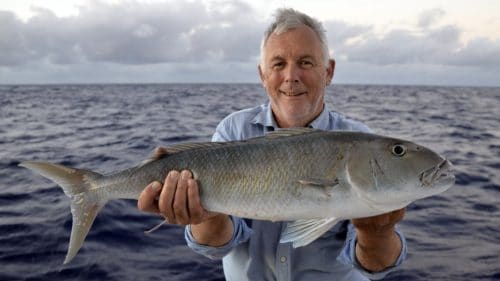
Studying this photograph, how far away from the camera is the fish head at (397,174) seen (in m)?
3.21

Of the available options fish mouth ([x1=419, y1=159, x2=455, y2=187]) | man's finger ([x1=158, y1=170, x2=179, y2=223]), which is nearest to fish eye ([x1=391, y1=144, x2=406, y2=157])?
fish mouth ([x1=419, y1=159, x2=455, y2=187])

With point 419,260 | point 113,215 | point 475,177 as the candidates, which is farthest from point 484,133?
point 113,215

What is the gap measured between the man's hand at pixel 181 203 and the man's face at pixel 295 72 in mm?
1182

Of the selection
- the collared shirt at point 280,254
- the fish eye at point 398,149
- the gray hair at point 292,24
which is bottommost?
the collared shirt at point 280,254

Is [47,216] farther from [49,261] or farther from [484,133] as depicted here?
[484,133]

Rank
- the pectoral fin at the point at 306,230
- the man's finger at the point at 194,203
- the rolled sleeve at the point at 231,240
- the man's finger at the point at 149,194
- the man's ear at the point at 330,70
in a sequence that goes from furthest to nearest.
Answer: the man's ear at the point at 330,70, the rolled sleeve at the point at 231,240, the man's finger at the point at 149,194, the man's finger at the point at 194,203, the pectoral fin at the point at 306,230

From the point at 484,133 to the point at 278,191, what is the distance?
2084 cm

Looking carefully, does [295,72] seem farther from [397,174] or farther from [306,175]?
[397,174]

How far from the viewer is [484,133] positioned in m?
21.5

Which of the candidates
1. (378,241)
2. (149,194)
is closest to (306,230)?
(378,241)

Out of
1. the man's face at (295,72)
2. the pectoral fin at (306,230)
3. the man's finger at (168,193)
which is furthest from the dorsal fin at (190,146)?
the man's face at (295,72)

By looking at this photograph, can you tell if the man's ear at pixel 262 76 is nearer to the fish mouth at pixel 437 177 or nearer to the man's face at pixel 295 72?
the man's face at pixel 295 72

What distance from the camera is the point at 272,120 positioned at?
14.8 ft

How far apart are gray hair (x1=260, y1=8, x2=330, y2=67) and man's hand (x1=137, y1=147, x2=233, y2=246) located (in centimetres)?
157
